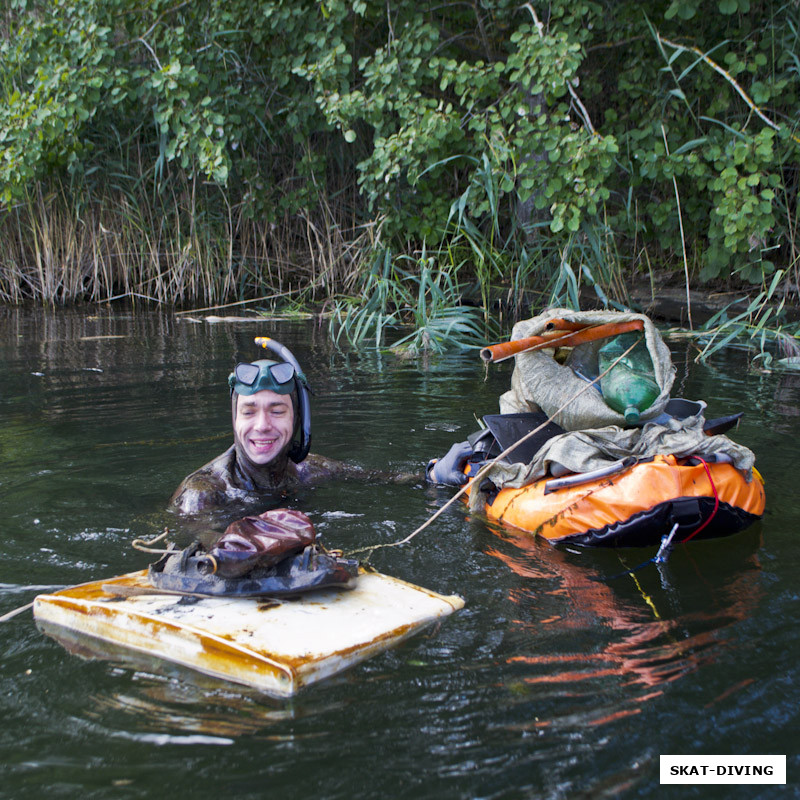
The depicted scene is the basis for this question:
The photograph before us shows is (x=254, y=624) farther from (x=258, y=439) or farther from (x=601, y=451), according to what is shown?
(x=601, y=451)

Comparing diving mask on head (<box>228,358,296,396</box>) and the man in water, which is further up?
diving mask on head (<box>228,358,296,396</box>)

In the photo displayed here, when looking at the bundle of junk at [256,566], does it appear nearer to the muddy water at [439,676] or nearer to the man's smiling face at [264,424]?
the muddy water at [439,676]

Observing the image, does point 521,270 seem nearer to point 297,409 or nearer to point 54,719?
point 297,409

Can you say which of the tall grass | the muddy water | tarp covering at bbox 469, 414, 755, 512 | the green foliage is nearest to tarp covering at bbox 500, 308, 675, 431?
tarp covering at bbox 469, 414, 755, 512

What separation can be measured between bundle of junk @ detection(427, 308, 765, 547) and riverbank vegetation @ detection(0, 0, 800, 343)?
11.7 feet

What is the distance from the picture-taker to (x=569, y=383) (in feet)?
14.5

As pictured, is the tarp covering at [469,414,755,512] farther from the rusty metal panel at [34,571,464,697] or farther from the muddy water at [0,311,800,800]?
the rusty metal panel at [34,571,464,697]

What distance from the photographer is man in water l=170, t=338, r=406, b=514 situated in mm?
4406

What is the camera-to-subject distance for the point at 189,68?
8836 millimetres

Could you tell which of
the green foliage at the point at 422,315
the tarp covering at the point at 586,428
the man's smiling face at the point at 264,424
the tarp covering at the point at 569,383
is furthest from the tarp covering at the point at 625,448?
the green foliage at the point at 422,315

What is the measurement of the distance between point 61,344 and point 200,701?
733cm

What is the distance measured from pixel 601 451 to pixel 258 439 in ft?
5.62

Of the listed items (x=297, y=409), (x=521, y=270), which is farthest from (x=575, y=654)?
(x=521, y=270)

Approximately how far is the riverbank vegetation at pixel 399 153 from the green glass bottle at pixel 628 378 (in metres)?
3.61
